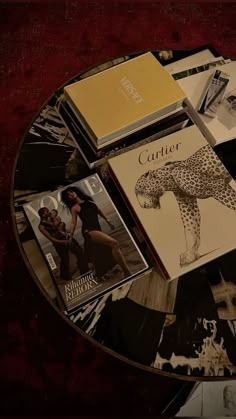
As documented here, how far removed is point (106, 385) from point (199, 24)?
1.56 meters

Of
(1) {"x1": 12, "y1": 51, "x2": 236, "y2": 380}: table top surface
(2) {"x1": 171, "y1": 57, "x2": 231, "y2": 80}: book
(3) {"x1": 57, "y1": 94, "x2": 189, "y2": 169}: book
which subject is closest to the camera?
(1) {"x1": 12, "y1": 51, "x2": 236, "y2": 380}: table top surface

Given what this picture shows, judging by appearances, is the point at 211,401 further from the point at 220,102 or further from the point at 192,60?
the point at 192,60

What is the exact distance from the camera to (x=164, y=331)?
0.82 m

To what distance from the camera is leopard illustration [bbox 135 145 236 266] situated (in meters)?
0.86

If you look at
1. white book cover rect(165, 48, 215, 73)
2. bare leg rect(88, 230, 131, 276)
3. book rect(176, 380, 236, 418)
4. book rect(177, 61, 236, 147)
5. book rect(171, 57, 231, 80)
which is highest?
white book cover rect(165, 48, 215, 73)

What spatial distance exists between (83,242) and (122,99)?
14.1 inches

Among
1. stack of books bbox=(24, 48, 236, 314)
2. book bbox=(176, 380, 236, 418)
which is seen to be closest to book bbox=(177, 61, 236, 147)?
stack of books bbox=(24, 48, 236, 314)

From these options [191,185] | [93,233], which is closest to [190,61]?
[191,185]

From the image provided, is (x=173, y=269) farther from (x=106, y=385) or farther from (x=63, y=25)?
(x=63, y=25)

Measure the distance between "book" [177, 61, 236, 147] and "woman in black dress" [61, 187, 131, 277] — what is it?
363 mm

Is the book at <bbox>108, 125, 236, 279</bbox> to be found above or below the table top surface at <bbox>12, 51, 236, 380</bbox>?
above

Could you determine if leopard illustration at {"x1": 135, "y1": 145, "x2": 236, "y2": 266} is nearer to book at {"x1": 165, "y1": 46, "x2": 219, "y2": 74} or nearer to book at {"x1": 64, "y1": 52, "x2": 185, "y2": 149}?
book at {"x1": 64, "y1": 52, "x2": 185, "y2": 149}

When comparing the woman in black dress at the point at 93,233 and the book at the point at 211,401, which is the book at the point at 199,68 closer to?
the woman in black dress at the point at 93,233

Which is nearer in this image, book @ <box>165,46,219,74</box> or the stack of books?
the stack of books
